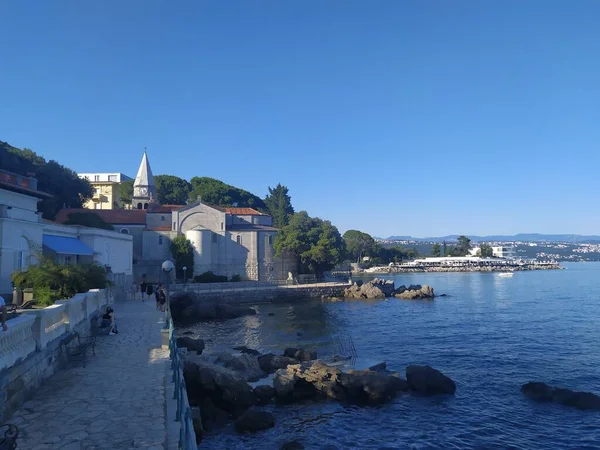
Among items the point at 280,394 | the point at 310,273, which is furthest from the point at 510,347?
the point at 310,273

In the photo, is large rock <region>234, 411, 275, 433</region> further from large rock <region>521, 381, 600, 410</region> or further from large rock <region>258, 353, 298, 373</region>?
large rock <region>521, 381, 600, 410</region>

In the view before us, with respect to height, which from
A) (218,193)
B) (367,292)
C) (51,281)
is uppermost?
(218,193)

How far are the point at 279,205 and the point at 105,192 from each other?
39953 mm

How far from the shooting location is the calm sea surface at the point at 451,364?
13789 mm

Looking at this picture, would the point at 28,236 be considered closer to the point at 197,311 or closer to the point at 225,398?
the point at 225,398

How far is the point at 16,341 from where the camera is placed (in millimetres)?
8680

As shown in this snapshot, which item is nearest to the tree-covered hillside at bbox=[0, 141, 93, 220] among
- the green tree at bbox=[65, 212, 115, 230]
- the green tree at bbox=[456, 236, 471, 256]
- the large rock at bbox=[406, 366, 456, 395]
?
the green tree at bbox=[65, 212, 115, 230]

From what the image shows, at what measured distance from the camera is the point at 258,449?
504 inches

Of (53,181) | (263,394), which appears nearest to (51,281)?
(263,394)

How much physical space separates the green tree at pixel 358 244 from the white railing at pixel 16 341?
108 metres

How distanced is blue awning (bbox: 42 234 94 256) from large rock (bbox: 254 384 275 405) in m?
16.0

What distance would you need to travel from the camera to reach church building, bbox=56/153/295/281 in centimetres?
5575

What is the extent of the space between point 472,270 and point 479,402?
393ft

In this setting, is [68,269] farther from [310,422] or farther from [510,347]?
[510,347]
